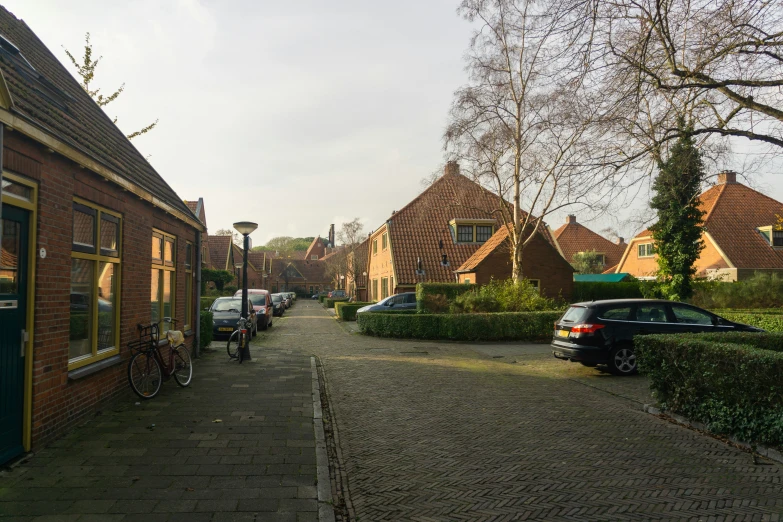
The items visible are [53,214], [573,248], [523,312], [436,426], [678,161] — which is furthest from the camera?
[573,248]

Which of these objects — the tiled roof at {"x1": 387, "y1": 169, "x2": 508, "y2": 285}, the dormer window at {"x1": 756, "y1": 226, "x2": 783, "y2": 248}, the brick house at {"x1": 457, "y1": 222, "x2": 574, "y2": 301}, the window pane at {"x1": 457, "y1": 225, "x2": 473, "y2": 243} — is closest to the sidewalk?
the brick house at {"x1": 457, "y1": 222, "x2": 574, "y2": 301}

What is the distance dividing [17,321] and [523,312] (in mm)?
16303

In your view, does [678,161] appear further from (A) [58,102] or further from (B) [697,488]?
(A) [58,102]

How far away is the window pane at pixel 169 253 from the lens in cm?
1082

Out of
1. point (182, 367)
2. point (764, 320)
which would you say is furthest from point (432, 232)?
point (182, 367)

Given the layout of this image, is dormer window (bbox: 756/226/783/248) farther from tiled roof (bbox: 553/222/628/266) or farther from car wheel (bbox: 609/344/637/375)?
car wheel (bbox: 609/344/637/375)

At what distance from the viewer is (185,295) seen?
12523 millimetres

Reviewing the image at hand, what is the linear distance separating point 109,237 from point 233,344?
6588 mm

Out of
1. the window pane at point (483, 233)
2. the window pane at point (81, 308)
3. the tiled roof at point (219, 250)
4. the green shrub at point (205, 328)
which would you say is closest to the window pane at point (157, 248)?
the window pane at point (81, 308)

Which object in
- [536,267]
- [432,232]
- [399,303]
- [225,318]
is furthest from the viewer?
[432,232]

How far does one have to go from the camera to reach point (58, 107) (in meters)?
7.30

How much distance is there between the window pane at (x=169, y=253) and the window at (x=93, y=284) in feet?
9.29

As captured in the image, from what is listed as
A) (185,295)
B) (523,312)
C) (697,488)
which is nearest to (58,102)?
(185,295)

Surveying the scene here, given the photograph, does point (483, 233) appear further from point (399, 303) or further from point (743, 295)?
point (743, 295)
